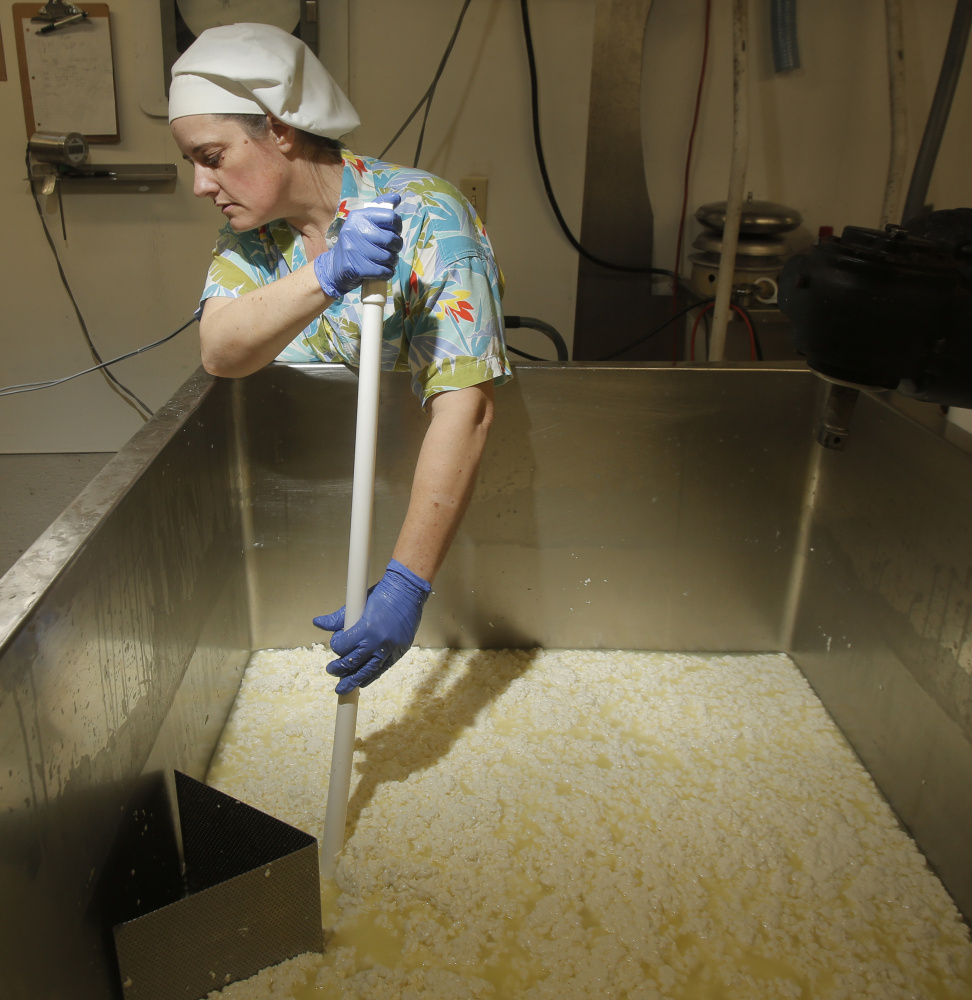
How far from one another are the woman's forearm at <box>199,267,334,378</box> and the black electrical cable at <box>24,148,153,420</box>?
150 centimetres

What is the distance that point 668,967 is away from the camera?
2.99 feet

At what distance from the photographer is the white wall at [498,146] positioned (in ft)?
7.07

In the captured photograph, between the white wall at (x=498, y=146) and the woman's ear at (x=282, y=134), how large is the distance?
4.16 ft

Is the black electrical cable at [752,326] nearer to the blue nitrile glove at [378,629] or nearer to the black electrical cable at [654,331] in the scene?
the black electrical cable at [654,331]

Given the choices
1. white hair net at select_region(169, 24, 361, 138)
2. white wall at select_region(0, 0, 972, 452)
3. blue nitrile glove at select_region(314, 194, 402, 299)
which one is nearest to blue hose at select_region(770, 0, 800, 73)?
white wall at select_region(0, 0, 972, 452)

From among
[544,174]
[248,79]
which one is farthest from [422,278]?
[544,174]

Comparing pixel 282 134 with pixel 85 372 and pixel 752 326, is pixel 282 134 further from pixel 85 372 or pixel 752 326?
pixel 85 372

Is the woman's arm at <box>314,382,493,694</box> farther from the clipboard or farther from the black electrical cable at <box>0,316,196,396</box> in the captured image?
the clipboard

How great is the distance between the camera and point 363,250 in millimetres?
893

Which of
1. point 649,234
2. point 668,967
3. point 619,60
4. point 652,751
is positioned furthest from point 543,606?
point 619,60

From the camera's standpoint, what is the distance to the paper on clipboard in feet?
6.96

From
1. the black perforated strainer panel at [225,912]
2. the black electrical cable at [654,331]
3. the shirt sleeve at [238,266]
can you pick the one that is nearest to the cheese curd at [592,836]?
the black perforated strainer panel at [225,912]

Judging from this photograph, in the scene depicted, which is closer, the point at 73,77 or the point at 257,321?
the point at 257,321

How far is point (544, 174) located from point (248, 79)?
54.7 inches
